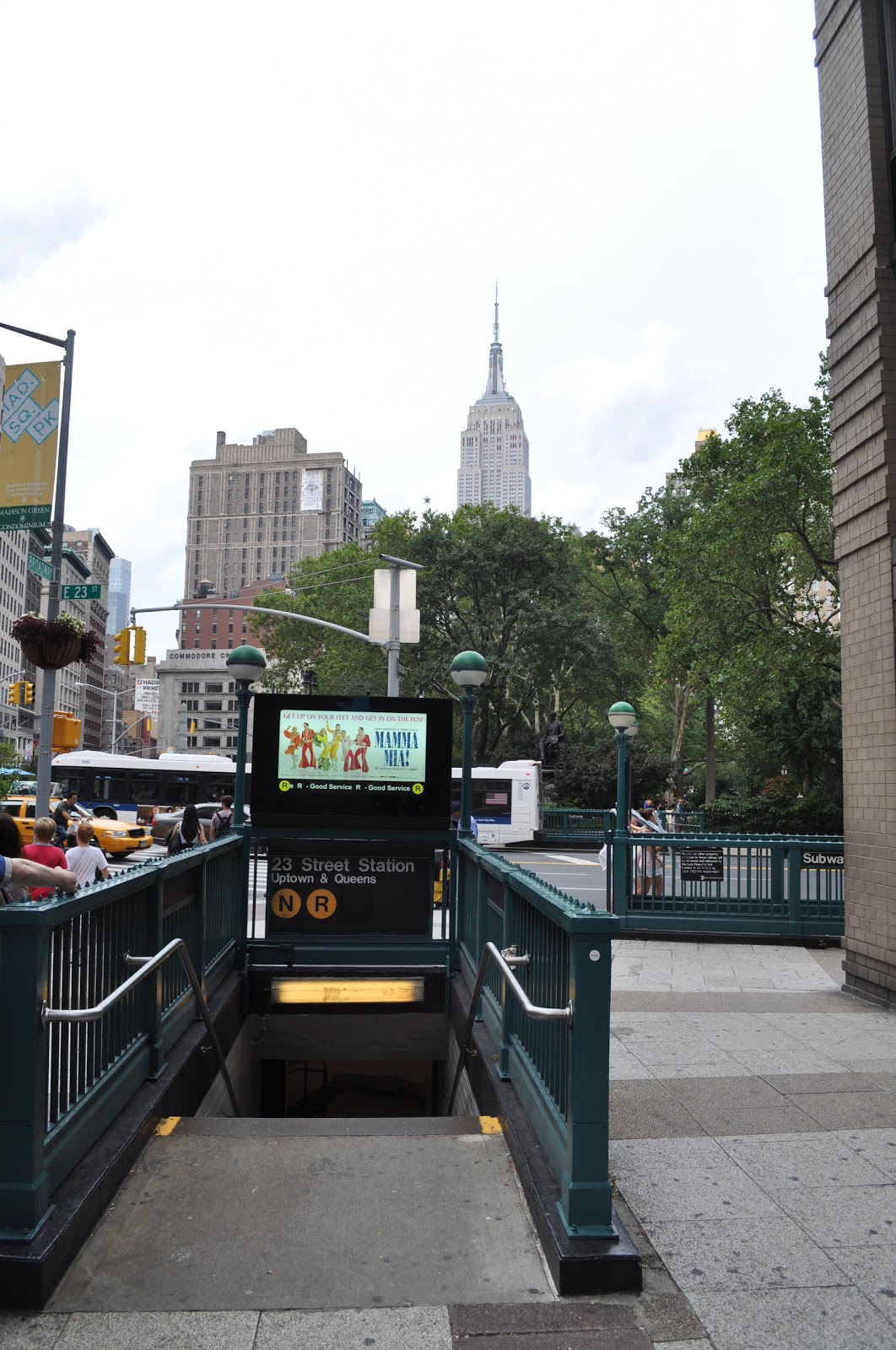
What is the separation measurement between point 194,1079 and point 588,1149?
133 inches

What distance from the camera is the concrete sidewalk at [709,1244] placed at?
3291mm

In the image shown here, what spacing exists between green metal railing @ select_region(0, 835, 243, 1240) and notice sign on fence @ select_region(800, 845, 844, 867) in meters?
8.69

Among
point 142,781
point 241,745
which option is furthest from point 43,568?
point 142,781

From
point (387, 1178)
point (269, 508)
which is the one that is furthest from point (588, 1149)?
point (269, 508)

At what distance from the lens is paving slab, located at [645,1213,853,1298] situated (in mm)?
3621

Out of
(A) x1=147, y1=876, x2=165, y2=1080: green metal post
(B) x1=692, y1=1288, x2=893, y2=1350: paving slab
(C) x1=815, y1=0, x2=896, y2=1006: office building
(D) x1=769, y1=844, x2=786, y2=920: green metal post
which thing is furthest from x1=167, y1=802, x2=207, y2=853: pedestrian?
(B) x1=692, y1=1288, x2=893, y2=1350: paving slab

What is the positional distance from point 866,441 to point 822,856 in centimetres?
585

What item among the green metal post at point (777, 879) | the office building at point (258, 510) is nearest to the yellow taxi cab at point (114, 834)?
the green metal post at point (777, 879)

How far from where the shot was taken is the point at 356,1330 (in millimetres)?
3332

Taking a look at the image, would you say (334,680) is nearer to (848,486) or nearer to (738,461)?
(738,461)

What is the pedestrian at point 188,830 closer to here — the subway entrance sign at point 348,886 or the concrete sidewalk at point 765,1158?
the subway entrance sign at point 348,886

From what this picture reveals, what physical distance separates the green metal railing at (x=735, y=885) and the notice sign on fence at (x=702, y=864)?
11mm

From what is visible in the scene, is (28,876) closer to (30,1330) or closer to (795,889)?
(30,1330)

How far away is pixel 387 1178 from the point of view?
15.0ft
